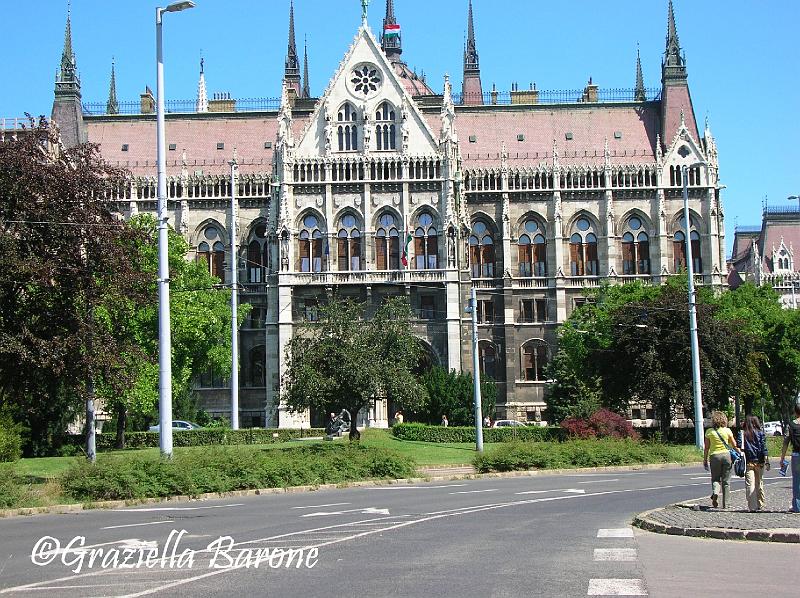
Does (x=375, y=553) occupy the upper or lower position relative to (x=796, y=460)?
lower

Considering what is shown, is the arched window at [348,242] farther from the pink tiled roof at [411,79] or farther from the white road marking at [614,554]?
the white road marking at [614,554]

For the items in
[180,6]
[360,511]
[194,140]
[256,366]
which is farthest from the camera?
[194,140]

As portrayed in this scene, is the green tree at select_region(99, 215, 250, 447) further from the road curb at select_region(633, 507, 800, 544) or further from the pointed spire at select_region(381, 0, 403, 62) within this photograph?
the pointed spire at select_region(381, 0, 403, 62)

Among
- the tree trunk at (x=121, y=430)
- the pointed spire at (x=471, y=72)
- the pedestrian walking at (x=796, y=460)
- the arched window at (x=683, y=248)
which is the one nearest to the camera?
the pedestrian walking at (x=796, y=460)

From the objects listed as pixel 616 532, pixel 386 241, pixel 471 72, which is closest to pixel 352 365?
pixel 386 241

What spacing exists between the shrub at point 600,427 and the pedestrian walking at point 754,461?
2900cm

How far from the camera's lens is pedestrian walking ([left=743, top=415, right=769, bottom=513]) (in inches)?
836

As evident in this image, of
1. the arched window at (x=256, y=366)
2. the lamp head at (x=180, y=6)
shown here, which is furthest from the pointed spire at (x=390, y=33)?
the lamp head at (x=180, y=6)

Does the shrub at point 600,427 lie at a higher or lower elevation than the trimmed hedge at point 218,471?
higher

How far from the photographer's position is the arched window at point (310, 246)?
7931 cm

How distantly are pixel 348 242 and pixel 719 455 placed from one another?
58.7m

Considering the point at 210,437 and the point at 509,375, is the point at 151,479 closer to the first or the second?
the point at 210,437

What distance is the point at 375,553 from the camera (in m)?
16.3

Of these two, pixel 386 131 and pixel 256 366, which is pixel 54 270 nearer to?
pixel 386 131
